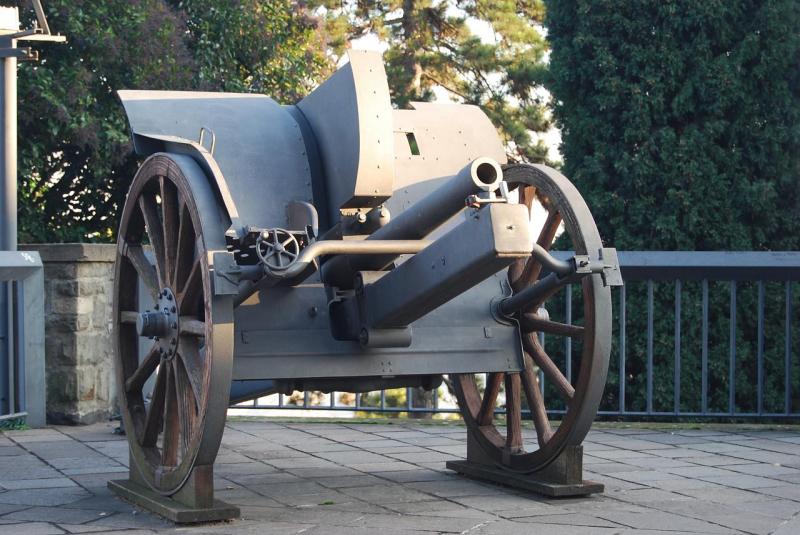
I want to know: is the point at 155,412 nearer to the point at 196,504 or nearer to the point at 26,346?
the point at 196,504

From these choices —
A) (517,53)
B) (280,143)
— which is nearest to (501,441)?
(280,143)

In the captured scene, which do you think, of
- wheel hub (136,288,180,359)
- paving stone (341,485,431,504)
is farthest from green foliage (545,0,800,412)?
wheel hub (136,288,180,359)

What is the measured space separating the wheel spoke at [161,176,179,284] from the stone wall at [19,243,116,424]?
9.71 ft

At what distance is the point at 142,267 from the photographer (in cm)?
554

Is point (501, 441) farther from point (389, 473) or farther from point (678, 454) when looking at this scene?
point (678, 454)

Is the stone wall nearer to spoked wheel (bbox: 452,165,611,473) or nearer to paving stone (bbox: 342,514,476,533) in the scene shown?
spoked wheel (bbox: 452,165,611,473)

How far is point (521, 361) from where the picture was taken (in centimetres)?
549

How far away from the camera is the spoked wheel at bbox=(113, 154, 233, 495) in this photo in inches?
177

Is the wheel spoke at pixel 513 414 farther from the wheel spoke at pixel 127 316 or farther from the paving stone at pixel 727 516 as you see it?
the wheel spoke at pixel 127 316

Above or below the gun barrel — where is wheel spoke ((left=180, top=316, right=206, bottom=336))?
below

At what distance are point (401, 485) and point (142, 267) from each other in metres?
1.52

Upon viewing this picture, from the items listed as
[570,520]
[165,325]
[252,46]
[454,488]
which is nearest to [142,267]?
[165,325]

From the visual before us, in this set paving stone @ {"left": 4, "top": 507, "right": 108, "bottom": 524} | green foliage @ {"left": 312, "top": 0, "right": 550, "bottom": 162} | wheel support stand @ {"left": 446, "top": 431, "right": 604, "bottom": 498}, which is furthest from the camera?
green foliage @ {"left": 312, "top": 0, "right": 550, "bottom": 162}

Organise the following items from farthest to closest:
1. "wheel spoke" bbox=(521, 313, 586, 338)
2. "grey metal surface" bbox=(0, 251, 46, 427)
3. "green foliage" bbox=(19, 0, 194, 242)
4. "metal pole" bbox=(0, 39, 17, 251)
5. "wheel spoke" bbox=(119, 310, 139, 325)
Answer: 1. "green foliage" bbox=(19, 0, 194, 242)
2. "metal pole" bbox=(0, 39, 17, 251)
3. "grey metal surface" bbox=(0, 251, 46, 427)
4. "wheel spoke" bbox=(119, 310, 139, 325)
5. "wheel spoke" bbox=(521, 313, 586, 338)
